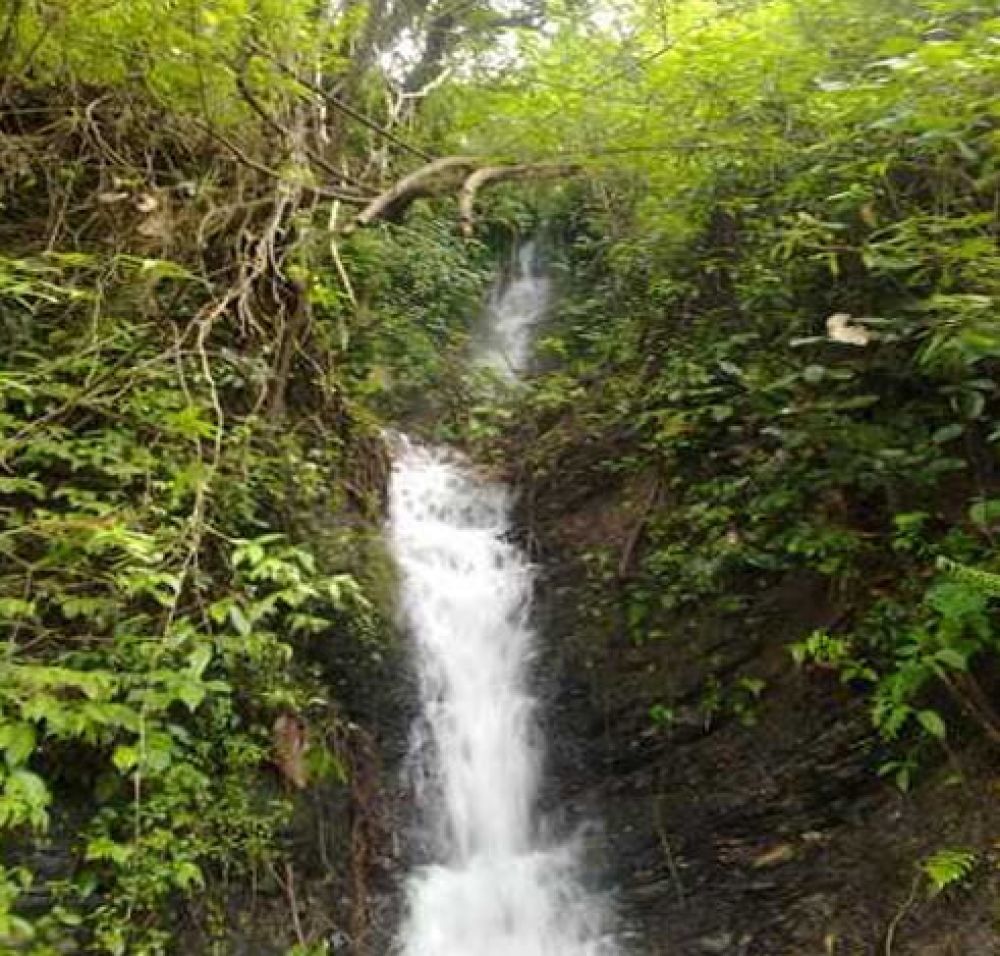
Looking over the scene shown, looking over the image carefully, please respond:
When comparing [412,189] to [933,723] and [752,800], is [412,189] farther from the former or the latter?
[933,723]

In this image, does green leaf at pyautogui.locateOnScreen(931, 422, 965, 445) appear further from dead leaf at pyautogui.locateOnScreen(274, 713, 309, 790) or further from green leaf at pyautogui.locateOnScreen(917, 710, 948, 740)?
dead leaf at pyautogui.locateOnScreen(274, 713, 309, 790)

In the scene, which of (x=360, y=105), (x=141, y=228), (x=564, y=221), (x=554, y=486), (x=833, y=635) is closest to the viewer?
(x=833, y=635)

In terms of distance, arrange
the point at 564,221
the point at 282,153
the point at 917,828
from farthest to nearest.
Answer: the point at 564,221
the point at 282,153
the point at 917,828

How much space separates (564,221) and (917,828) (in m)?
9.06

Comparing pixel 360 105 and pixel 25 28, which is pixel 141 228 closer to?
pixel 25 28

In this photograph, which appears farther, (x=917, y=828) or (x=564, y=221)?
(x=564, y=221)

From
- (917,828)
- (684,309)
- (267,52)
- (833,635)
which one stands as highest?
(267,52)

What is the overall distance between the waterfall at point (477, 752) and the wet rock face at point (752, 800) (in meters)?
0.22

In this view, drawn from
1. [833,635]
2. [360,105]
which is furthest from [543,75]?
[833,635]

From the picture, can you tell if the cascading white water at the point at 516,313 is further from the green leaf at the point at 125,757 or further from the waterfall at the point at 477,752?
the green leaf at the point at 125,757

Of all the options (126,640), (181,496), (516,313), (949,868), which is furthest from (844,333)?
(516,313)

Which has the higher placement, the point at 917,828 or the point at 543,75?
the point at 543,75

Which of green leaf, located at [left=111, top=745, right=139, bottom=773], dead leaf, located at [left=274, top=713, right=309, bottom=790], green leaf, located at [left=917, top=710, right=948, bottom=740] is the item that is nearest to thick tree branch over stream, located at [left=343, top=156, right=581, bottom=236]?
dead leaf, located at [left=274, top=713, right=309, bottom=790]

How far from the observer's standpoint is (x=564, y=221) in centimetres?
1141
